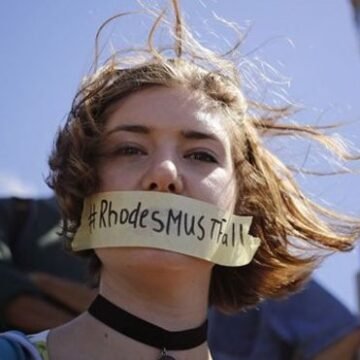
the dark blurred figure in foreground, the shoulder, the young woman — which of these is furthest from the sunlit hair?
the dark blurred figure in foreground

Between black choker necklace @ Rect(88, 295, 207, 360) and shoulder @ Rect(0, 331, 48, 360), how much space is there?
0.45 ft

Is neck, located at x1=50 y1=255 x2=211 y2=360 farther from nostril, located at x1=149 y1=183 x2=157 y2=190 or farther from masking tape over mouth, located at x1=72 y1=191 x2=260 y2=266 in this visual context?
nostril, located at x1=149 y1=183 x2=157 y2=190

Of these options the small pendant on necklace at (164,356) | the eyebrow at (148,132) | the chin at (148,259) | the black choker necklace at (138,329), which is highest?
the eyebrow at (148,132)

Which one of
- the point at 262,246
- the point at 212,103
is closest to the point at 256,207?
the point at 262,246

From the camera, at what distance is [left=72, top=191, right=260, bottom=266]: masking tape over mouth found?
6.36 feet

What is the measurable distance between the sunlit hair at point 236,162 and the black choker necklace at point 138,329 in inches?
7.8

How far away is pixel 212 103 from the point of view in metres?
2.19

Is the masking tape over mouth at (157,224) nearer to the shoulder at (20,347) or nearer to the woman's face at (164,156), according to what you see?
the woman's face at (164,156)

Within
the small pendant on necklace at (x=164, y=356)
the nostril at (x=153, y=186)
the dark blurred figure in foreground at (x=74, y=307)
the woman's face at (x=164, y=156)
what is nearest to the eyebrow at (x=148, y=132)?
the woman's face at (x=164, y=156)

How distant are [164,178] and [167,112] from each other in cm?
18

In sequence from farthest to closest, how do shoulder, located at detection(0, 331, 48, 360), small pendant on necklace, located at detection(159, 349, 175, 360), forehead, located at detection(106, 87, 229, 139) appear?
forehead, located at detection(106, 87, 229, 139), small pendant on necklace, located at detection(159, 349, 175, 360), shoulder, located at detection(0, 331, 48, 360)

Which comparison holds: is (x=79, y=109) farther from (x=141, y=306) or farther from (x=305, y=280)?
(x=305, y=280)

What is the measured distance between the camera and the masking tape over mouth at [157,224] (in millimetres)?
1938

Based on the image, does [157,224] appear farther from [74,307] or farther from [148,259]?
[74,307]
